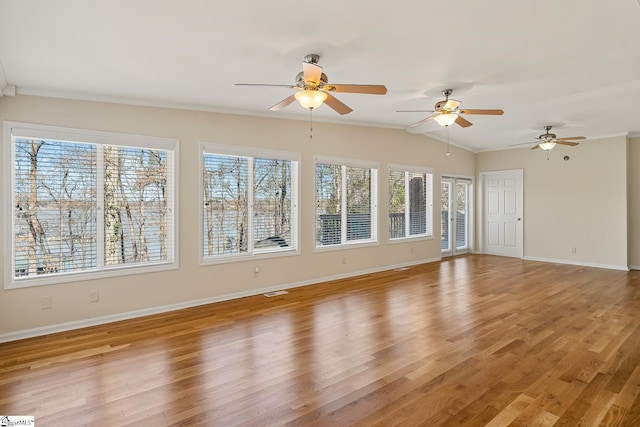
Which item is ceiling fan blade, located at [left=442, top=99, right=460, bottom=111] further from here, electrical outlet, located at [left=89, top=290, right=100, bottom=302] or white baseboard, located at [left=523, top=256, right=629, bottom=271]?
white baseboard, located at [left=523, top=256, right=629, bottom=271]

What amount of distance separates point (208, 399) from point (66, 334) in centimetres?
220

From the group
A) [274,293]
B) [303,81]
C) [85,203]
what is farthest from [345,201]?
[85,203]

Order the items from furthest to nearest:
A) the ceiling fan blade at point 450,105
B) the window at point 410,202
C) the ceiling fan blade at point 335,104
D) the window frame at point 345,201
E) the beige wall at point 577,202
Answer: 1. the window at point 410,202
2. the beige wall at point 577,202
3. the window frame at point 345,201
4. the ceiling fan blade at point 450,105
5. the ceiling fan blade at point 335,104

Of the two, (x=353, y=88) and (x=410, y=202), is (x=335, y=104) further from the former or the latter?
(x=410, y=202)

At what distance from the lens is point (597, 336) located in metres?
3.37

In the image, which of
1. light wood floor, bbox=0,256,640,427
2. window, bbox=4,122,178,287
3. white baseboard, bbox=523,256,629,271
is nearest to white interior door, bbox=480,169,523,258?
white baseboard, bbox=523,256,629,271

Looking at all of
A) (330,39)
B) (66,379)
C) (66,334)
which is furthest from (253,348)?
(330,39)

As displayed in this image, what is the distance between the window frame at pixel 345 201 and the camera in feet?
18.5

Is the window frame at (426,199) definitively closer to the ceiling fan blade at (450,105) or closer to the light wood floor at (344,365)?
the light wood floor at (344,365)

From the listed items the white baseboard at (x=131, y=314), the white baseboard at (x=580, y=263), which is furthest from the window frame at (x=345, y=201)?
the white baseboard at (x=580, y=263)

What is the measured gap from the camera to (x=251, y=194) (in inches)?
194

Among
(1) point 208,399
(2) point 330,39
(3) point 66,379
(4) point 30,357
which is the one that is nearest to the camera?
(1) point 208,399

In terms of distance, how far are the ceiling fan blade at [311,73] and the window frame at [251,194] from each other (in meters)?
2.08

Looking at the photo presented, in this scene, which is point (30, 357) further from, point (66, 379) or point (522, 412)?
point (522, 412)
